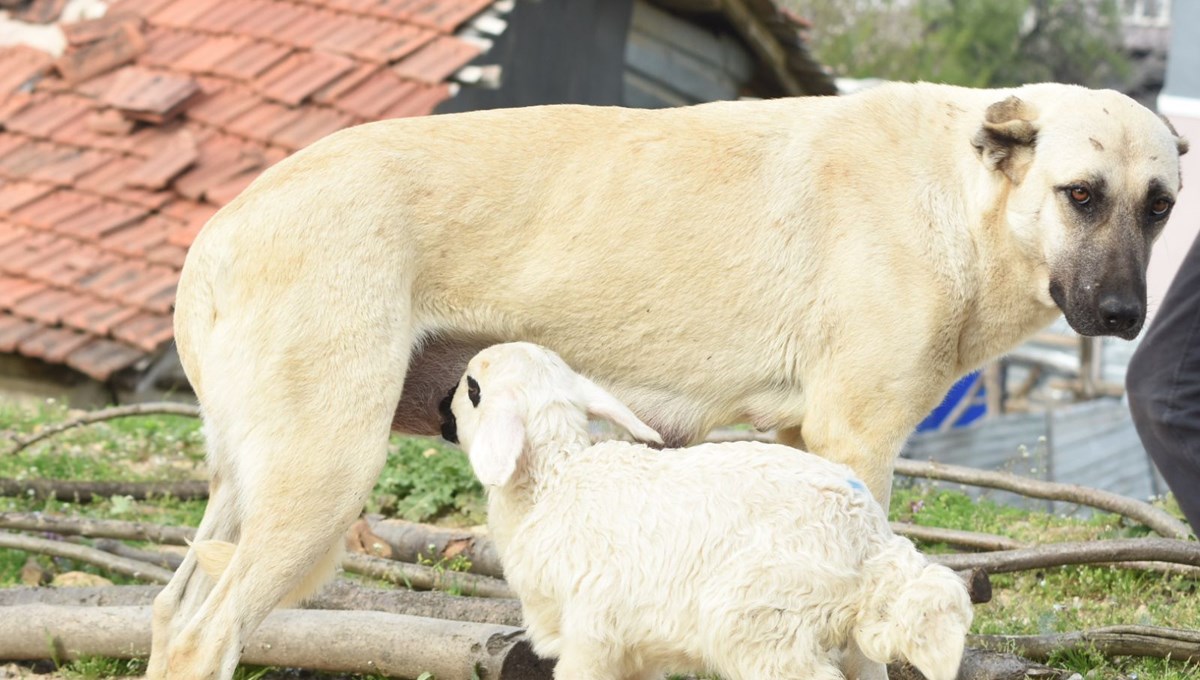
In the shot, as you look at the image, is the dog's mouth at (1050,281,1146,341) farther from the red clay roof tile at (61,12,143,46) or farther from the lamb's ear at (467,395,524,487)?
the red clay roof tile at (61,12,143,46)

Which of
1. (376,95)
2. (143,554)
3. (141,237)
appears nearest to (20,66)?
(141,237)

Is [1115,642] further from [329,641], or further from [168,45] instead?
[168,45]

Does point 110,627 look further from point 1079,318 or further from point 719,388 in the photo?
point 1079,318

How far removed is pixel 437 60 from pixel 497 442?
22.2 feet

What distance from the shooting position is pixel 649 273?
15.7ft

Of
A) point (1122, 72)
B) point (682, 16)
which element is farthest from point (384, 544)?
point (1122, 72)

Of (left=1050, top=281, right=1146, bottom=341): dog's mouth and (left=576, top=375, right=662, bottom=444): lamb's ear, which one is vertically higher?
(left=1050, top=281, right=1146, bottom=341): dog's mouth

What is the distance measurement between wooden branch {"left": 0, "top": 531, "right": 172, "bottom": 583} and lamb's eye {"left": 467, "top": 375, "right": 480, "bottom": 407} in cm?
192

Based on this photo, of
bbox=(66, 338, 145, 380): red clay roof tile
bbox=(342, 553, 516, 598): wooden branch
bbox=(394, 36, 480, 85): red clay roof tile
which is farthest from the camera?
bbox=(394, 36, 480, 85): red clay roof tile

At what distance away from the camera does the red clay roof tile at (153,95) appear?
34.2 ft

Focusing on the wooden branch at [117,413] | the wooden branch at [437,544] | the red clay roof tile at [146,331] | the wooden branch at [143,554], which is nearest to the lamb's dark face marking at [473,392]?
the wooden branch at [437,544]

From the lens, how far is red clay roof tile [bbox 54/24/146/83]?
11031mm

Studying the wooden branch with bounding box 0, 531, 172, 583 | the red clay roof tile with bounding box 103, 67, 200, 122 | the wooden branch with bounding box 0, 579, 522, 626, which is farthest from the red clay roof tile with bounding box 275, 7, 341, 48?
the wooden branch with bounding box 0, 579, 522, 626

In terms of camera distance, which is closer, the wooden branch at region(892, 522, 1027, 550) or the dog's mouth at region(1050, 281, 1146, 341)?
the dog's mouth at region(1050, 281, 1146, 341)
